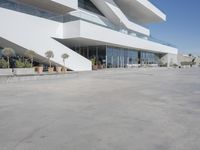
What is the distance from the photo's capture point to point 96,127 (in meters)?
5.05

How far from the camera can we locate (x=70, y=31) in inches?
1035

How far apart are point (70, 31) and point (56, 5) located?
3.21 meters

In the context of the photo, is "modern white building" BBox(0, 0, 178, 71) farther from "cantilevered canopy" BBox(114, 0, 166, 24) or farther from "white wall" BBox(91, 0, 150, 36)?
"cantilevered canopy" BBox(114, 0, 166, 24)

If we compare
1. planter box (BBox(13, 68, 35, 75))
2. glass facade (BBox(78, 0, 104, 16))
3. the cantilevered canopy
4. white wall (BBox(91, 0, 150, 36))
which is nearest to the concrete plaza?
planter box (BBox(13, 68, 35, 75))

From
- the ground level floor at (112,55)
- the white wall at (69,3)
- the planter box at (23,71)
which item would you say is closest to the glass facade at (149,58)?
the ground level floor at (112,55)

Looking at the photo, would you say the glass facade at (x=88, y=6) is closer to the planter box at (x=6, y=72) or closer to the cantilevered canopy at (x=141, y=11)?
the cantilevered canopy at (x=141, y=11)

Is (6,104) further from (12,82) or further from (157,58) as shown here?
(157,58)

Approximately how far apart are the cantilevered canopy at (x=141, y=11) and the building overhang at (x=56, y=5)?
1603cm

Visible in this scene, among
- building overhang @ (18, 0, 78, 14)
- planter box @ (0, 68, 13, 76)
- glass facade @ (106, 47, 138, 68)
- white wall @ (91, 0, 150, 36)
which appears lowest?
planter box @ (0, 68, 13, 76)

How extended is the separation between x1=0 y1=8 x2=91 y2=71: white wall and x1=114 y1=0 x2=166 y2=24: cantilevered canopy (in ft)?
61.1

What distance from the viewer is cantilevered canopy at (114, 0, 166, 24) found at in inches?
1640

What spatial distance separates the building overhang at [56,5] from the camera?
24144mm

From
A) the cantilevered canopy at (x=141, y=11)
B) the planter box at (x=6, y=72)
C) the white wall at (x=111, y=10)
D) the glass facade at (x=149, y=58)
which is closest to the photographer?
the planter box at (x=6, y=72)

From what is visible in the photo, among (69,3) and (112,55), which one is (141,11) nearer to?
(112,55)
